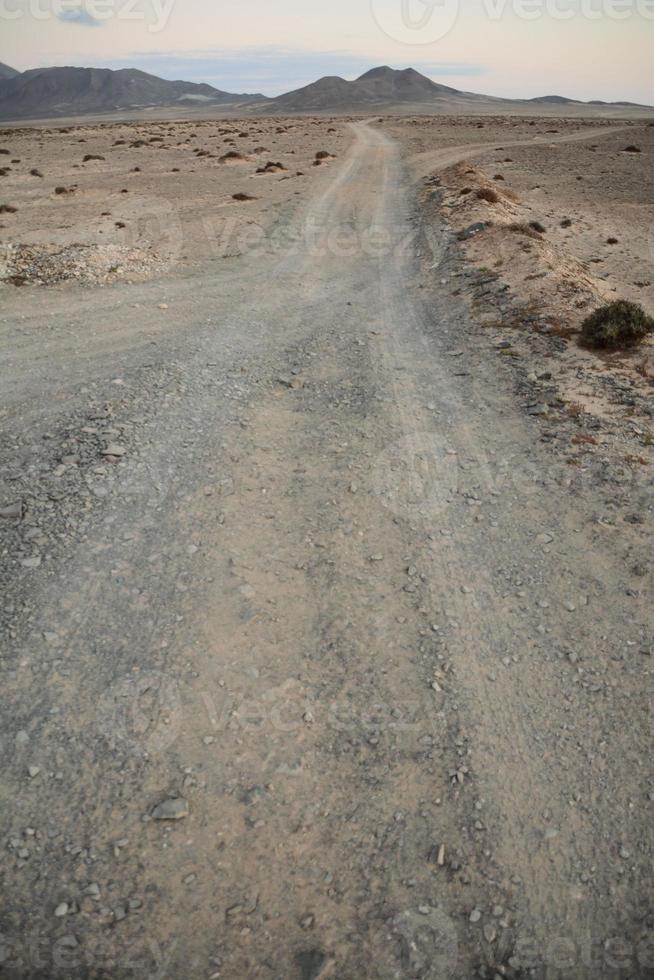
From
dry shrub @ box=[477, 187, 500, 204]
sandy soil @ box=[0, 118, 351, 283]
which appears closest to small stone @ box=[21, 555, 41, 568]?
sandy soil @ box=[0, 118, 351, 283]

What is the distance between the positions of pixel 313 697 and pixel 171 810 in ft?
4.84

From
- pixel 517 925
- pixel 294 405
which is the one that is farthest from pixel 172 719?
pixel 294 405

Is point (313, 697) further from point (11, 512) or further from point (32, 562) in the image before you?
point (11, 512)

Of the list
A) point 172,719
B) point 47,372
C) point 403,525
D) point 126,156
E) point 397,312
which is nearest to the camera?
point 172,719

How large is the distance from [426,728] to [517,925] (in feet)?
4.85

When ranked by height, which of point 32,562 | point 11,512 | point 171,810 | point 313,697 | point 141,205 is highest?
point 141,205

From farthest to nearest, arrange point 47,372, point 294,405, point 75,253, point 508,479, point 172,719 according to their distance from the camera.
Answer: point 75,253 → point 47,372 → point 294,405 → point 508,479 → point 172,719

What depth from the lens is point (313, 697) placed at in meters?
5.24

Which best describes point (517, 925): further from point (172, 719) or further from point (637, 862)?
point (172, 719)

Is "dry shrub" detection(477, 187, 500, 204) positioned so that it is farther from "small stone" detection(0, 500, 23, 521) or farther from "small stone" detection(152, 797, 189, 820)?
"small stone" detection(152, 797, 189, 820)

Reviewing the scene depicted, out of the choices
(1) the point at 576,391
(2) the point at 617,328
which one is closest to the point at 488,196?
(2) the point at 617,328

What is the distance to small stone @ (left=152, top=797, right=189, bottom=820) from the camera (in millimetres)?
4344

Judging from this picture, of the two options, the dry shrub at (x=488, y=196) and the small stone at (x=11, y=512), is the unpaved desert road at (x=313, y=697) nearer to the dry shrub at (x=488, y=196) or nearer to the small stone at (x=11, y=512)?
the small stone at (x=11, y=512)

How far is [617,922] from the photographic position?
391 cm
